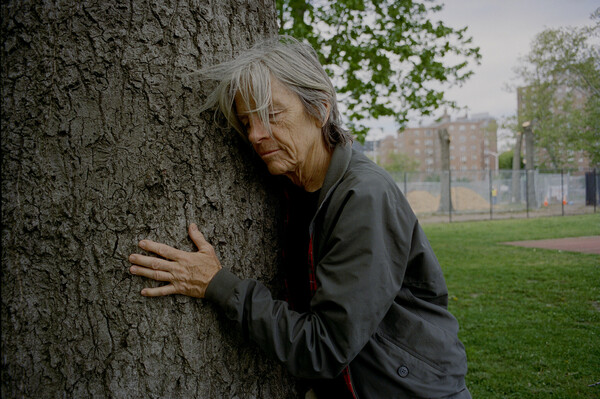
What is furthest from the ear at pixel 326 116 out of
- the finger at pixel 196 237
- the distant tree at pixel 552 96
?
the distant tree at pixel 552 96

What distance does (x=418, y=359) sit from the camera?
5.19ft

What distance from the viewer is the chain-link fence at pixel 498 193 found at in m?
25.4

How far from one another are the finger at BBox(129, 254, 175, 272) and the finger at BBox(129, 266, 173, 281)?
0.05 ft

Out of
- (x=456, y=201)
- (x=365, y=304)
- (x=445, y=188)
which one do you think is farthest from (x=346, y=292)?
(x=456, y=201)

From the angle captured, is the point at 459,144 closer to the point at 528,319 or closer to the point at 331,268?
the point at 528,319

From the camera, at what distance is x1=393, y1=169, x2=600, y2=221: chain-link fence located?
25.4 m

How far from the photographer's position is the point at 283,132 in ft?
5.65

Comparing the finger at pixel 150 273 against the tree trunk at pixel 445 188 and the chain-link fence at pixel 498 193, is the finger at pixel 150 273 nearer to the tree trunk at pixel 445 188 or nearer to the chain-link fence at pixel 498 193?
the chain-link fence at pixel 498 193

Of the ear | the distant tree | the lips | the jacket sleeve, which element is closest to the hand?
the jacket sleeve

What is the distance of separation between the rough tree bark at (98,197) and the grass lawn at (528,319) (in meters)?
3.46

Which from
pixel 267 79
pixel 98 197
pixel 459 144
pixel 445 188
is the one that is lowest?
pixel 445 188

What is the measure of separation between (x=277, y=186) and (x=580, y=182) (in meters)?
29.7

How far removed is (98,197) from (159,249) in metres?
0.27

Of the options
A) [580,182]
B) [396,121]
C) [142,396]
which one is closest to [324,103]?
[142,396]
